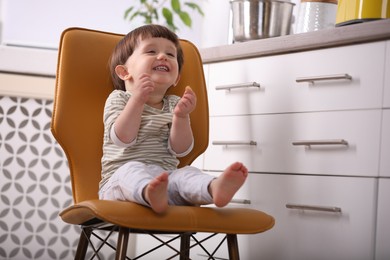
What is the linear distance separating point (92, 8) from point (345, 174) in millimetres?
1640

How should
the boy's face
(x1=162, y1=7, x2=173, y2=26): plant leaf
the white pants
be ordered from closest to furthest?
the white pants
the boy's face
(x1=162, y1=7, x2=173, y2=26): plant leaf

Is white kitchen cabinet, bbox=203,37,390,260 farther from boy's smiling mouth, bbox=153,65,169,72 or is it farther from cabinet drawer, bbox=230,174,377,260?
boy's smiling mouth, bbox=153,65,169,72

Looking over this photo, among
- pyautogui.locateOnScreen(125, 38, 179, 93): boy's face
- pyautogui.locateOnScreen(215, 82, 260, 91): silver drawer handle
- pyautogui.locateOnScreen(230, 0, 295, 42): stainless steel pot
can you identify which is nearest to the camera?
pyautogui.locateOnScreen(125, 38, 179, 93): boy's face

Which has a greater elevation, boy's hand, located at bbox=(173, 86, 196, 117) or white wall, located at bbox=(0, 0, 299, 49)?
white wall, located at bbox=(0, 0, 299, 49)

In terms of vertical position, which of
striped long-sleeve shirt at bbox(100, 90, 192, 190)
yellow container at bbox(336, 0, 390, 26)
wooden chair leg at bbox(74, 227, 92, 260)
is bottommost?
wooden chair leg at bbox(74, 227, 92, 260)

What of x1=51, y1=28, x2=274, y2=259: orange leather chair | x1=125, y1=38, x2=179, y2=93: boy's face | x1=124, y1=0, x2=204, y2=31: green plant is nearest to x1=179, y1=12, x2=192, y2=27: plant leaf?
x1=124, y1=0, x2=204, y2=31: green plant

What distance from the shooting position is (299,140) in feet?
6.54

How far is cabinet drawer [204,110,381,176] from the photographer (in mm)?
1824

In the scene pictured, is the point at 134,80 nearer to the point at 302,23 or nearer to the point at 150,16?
the point at 302,23

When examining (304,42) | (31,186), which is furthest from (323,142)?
(31,186)

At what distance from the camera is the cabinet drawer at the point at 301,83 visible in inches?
72.2

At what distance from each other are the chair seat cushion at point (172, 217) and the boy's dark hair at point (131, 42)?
1.45 feet

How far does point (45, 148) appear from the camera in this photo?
2678mm

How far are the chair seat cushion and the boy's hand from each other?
0.87 ft
